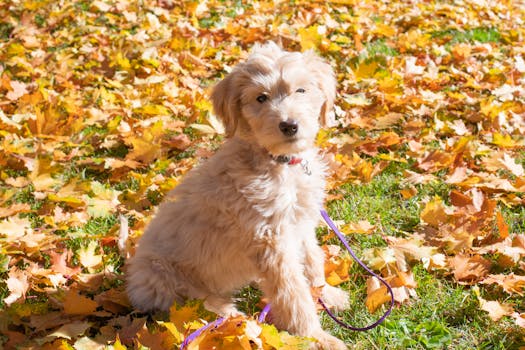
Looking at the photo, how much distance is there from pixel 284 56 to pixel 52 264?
2169mm

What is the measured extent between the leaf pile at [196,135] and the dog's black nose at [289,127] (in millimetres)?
1041

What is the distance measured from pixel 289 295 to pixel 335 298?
471 mm

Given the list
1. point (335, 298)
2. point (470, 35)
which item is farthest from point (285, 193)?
point (470, 35)

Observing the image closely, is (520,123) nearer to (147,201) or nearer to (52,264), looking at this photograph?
(147,201)

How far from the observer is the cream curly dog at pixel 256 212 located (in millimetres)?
2904

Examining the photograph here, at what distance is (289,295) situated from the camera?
2887 millimetres

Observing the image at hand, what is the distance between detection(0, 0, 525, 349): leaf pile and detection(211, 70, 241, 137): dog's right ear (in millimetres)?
1125

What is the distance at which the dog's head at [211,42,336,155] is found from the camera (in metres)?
2.90

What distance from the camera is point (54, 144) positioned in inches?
200

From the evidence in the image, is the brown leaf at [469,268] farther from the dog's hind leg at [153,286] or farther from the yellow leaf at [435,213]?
the dog's hind leg at [153,286]

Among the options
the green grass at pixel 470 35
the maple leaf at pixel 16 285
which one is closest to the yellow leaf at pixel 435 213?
the maple leaf at pixel 16 285

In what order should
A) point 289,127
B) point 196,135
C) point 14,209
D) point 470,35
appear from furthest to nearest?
point 470,35
point 196,135
point 14,209
point 289,127

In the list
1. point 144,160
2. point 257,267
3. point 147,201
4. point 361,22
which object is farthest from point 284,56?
point 361,22

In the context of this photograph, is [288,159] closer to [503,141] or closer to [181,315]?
[181,315]
